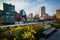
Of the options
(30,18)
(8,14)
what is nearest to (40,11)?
(30,18)

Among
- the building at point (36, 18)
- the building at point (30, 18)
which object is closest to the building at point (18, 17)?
the building at point (30, 18)

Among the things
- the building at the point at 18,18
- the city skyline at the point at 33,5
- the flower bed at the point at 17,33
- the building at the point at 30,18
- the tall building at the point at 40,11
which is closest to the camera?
the flower bed at the point at 17,33

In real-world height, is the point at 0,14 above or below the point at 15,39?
above

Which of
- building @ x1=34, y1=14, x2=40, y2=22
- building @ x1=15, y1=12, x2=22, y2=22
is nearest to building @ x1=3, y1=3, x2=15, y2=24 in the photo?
building @ x1=15, y1=12, x2=22, y2=22

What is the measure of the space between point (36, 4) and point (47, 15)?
54 cm

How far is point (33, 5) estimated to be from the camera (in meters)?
3.36

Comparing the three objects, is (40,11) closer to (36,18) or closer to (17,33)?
(36,18)

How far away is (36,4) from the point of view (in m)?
3.41

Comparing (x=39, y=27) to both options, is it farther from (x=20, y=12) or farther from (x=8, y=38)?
(x=8, y=38)

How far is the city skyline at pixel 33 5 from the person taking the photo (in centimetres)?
297

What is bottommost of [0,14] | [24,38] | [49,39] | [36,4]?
[49,39]

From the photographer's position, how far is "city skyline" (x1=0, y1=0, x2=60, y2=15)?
297cm

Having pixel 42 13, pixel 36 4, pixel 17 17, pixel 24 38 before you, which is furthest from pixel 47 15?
pixel 24 38

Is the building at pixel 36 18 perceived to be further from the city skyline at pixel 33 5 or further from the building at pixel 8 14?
the building at pixel 8 14
